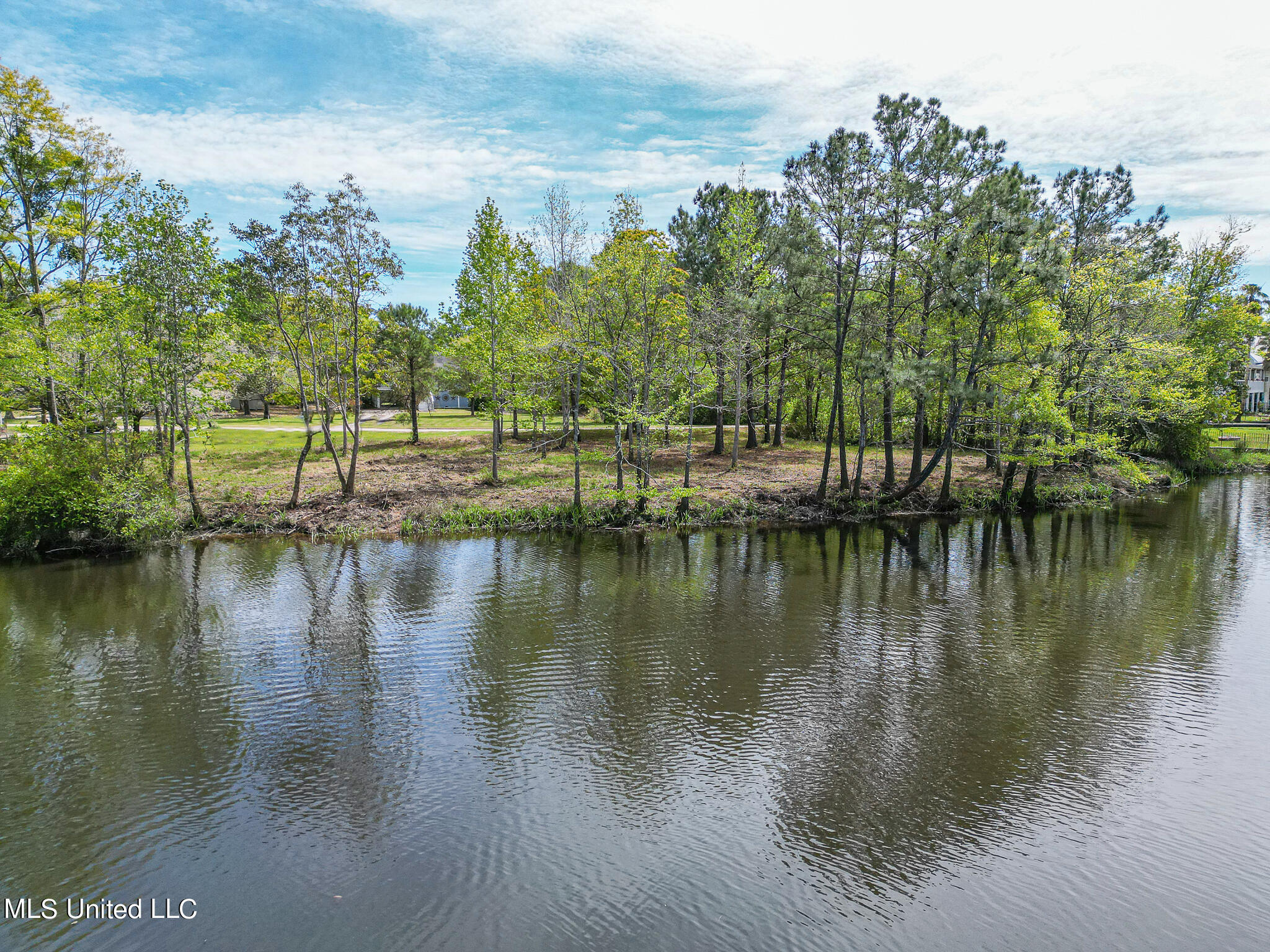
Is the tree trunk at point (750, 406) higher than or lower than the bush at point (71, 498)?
higher

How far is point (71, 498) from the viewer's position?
17.7m

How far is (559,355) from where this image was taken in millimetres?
25078

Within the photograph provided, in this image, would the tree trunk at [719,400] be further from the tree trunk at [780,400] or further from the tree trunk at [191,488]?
the tree trunk at [191,488]

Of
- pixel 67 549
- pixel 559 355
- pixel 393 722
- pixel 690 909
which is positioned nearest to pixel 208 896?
pixel 393 722

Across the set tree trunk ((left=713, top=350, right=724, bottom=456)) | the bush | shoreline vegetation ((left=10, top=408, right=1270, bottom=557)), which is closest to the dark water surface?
the bush

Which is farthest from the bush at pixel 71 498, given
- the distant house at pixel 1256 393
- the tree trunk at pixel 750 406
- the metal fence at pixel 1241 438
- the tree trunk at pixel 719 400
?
the distant house at pixel 1256 393

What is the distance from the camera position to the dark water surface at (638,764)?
6047mm

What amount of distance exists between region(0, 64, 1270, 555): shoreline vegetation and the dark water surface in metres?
5.51

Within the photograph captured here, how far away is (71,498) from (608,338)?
15.0 metres

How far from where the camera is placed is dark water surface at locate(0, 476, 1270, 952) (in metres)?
6.05

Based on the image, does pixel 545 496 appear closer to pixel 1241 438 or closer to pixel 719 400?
pixel 719 400

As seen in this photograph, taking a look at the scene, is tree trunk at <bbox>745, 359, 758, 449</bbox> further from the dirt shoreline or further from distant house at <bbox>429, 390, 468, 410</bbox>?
distant house at <bbox>429, 390, 468, 410</bbox>

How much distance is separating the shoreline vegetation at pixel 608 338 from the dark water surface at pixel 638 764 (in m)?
5.51

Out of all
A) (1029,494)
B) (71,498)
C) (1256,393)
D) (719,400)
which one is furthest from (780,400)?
(1256,393)
